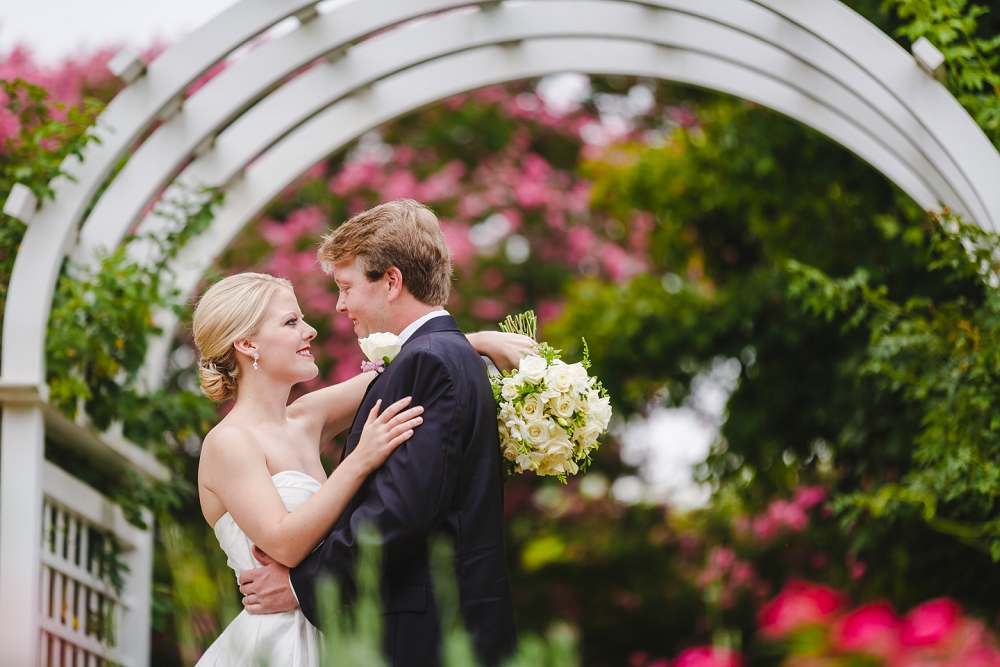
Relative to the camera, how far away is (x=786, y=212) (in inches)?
232

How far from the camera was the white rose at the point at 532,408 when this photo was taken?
262cm

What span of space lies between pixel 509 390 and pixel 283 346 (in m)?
0.65

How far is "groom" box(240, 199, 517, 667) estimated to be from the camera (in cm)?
234

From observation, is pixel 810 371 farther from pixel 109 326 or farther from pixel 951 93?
pixel 109 326

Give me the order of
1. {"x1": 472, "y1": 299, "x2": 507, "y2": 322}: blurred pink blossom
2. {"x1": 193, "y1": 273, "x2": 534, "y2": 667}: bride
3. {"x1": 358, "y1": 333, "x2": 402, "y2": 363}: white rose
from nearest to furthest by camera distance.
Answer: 1. {"x1": 193, "y1": 273, "x2": 534, "y2": 667}: bride
2. {"x1": 358, "y1": 333, "x2": 402, "y2": 363}: white rose
3. {"x1": 472, "y1": 299, "x2": 507, "y2": 322}: blurred pink blossom

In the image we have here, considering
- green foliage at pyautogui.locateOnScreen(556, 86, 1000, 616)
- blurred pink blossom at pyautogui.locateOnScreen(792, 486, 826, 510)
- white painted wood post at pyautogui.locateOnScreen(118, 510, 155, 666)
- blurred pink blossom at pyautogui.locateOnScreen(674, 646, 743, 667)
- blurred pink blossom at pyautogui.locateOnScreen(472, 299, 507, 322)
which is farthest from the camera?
blurred pink blossom at pyautogui.locateOnScreen(472, 299, 507, 322)

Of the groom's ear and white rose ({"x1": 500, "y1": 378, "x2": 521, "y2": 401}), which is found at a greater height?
the groom's ear

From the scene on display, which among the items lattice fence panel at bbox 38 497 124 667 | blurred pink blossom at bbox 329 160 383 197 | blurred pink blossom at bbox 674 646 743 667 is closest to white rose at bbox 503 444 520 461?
blurred pink blossom at bbox 674 646 743 667

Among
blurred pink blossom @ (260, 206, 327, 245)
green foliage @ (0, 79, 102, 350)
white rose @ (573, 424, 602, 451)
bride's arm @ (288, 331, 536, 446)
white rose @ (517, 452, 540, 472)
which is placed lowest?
white rose @ (517, 452, 540, 472)

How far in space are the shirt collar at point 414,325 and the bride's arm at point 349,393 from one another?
0.91ft

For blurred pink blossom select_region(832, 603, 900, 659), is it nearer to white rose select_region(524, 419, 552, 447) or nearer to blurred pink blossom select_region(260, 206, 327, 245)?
white rose select_region(524, 419, 552, 447)

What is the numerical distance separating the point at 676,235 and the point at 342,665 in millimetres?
5568

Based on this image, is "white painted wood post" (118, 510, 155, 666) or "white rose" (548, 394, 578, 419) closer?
"white rose" (548, 394, 578, 419)

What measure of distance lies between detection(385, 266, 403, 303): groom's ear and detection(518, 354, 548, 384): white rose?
38 cm
